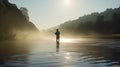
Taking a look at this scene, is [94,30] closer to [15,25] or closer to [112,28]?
[112,28]

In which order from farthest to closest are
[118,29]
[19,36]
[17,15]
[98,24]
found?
[98,24]
[118,29]
[17,15]
[19,36]

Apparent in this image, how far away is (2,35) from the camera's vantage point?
7481 cm

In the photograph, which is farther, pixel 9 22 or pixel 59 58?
pixel 9 22

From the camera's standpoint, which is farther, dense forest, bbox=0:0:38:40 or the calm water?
dense forest, bbox=0:0:38:40

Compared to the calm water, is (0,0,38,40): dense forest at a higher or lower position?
higher

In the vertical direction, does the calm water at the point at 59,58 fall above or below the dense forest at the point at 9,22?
below

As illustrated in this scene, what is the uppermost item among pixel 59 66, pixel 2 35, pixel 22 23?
pixel 22 23

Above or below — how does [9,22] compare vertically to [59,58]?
above

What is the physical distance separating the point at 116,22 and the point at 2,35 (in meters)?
105

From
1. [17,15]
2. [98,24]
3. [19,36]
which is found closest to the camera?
[19,36]

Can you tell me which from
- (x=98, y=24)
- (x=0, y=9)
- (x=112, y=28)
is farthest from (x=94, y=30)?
(x=0, y=9)

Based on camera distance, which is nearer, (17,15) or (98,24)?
(17,15)

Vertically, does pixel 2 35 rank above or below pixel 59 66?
Result: above

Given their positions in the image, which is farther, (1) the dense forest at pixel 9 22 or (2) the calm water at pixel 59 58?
(1) the dense forest at pixel 9 22
